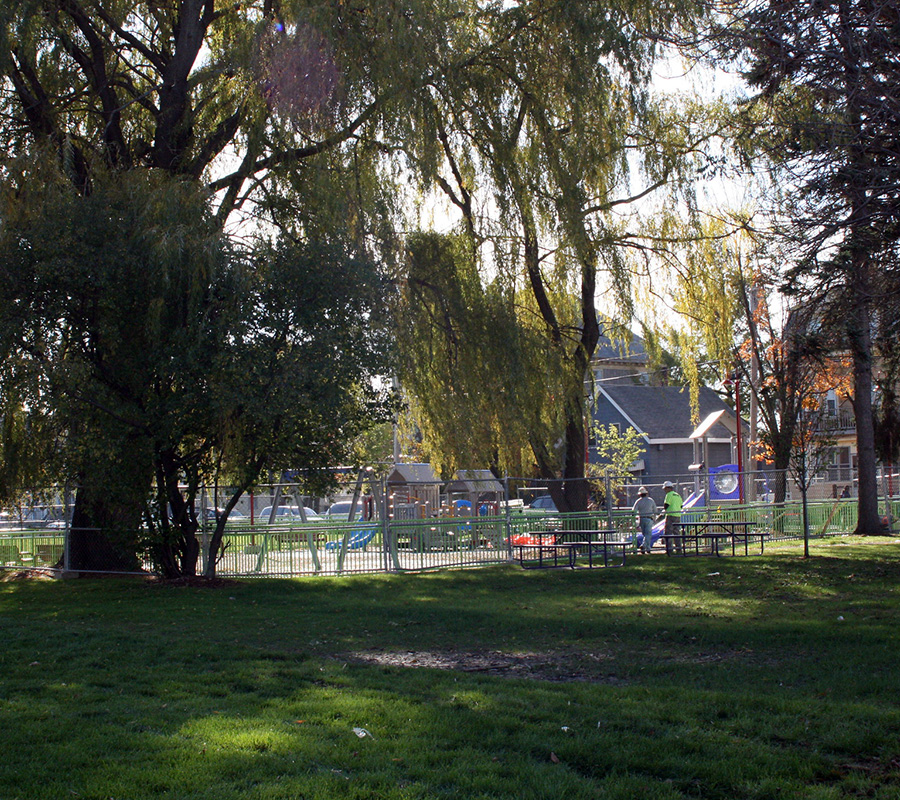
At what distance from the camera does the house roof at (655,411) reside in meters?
49.0

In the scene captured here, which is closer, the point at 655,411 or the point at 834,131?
the point at 834,131

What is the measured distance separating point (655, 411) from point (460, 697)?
45.5 metres

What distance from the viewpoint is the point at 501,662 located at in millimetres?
8609

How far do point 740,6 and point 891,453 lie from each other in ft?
62.2

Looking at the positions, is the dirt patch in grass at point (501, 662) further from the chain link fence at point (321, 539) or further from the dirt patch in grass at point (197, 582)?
the chain link fence at point (321, 539)

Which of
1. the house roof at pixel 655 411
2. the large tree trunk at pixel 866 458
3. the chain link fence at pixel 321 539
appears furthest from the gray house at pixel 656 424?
the chain link fence at pixel 321 539

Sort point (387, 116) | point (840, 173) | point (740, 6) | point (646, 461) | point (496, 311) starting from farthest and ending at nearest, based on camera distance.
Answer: point (646, 461) < point (496, 311) < point (387, 116) < point (740, 6) < point (840, 173)

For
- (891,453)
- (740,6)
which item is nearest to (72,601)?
(740,6)

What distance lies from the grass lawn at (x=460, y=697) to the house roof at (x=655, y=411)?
35.8 meters

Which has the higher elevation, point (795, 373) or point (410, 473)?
point (795, 373)

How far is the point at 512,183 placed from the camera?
17.0 m

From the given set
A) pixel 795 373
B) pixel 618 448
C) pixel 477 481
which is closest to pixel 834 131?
pixel 795 373

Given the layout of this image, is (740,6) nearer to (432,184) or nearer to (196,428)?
(432,184)

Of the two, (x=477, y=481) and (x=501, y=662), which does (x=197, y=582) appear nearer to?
(x=477, y=481)
